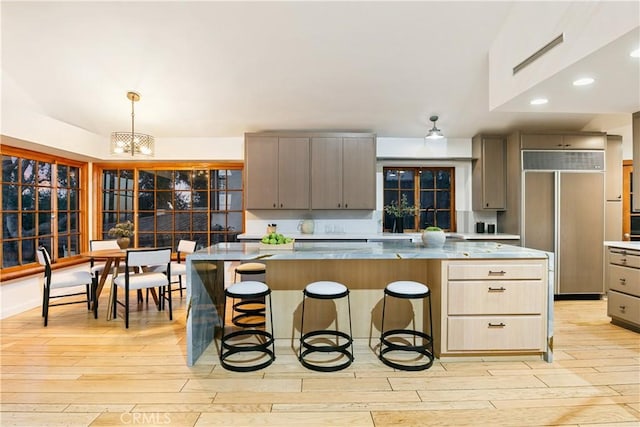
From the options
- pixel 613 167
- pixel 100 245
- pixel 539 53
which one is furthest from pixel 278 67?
pixel 613 167

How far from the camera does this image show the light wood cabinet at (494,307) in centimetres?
262

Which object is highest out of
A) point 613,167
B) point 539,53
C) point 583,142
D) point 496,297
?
point 539,53

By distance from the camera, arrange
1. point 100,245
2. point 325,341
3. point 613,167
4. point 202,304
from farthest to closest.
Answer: point 613,167
point 100,245
point 325,341
point 202,304

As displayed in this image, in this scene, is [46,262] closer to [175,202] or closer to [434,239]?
[175,202]

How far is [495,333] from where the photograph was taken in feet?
8.68

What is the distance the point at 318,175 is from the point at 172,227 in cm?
261

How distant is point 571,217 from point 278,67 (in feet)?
14.1

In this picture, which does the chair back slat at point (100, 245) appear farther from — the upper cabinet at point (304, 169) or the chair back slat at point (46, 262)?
the upper cabinet at point (304, 169)

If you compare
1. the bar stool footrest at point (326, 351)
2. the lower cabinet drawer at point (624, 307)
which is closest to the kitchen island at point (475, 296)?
the bar stool footrest at point (326, 351)

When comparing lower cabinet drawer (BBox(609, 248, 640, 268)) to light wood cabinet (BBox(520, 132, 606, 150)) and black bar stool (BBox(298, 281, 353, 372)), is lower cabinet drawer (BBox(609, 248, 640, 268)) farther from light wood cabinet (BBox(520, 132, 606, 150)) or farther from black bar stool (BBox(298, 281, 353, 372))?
black bar stool (BBox(298, 281, 353, 372))

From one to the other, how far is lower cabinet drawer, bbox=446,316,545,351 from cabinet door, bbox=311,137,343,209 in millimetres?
2560

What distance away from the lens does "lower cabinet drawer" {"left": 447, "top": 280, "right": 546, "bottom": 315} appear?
2621 millimetres

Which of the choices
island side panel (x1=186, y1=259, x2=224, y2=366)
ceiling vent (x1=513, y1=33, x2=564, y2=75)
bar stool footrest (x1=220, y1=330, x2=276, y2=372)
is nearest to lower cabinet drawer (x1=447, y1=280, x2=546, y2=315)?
bar stool footrest (x1=220, y1=330, x2=276, y2=372)

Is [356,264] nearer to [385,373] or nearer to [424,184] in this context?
[385,373]
